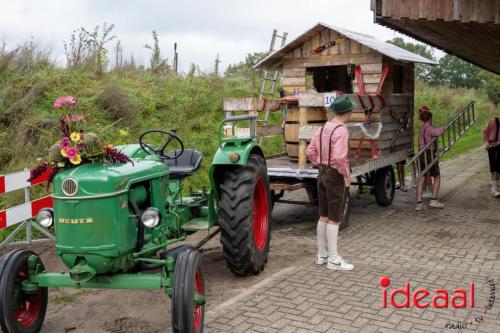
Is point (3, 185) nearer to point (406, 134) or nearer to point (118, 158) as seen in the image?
A: point (118, 158)

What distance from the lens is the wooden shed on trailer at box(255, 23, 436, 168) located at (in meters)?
8.79

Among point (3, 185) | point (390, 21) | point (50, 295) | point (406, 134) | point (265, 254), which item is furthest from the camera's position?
point (406, 134)

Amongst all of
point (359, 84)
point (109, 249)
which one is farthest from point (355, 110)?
point (109, 249)

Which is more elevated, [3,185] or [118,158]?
[118,158]

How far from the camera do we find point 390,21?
801 centimetres

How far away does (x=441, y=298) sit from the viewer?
5.03 meters

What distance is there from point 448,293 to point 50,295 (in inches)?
149

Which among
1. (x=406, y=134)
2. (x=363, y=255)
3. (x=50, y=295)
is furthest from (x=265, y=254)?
(x=406, y=134)

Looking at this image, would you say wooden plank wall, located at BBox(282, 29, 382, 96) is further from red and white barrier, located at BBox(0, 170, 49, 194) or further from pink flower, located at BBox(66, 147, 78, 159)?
pink flower, located at BBox(66, 147, 78, 159)

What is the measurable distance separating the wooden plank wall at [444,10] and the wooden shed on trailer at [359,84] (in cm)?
101

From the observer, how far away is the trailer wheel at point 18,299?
4090 millimetres

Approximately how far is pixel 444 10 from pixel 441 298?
156 inches

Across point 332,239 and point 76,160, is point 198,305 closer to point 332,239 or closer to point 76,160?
point 76,160

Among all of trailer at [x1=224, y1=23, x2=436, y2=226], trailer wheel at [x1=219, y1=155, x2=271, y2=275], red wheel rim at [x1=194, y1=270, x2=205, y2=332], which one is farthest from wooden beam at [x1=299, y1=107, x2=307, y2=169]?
red wheel rim at [x1=194, y1=270, x2=205, y2=332]
